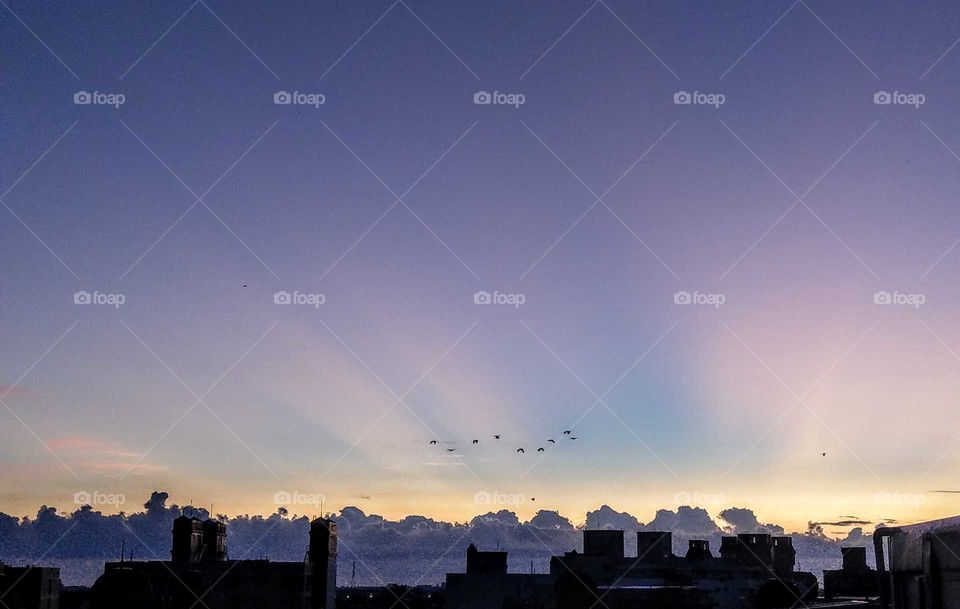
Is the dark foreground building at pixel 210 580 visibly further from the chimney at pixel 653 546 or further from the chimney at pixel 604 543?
the chimney at pixel 653 546

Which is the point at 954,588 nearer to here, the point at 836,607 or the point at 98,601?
the point at 836,607

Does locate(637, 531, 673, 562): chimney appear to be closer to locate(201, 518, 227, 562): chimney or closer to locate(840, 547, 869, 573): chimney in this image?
locate(840, 547, 869, 573): chimney

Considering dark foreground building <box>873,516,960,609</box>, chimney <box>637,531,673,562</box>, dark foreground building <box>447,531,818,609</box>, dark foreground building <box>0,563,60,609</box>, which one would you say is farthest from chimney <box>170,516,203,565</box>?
dark foreground building <box>873,516,960,609</box>

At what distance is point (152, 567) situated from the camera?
144ft

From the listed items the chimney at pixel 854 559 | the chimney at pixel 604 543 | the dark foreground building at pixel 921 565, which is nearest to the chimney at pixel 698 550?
the chimney at pixel 604 543

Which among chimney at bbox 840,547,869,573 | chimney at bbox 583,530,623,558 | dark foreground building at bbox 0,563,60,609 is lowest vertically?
dark foreground building at bbox 0,563,60,609

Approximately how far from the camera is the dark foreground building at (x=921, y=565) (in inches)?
382

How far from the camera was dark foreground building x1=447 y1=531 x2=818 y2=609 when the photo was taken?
148 ft

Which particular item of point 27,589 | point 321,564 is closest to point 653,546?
point 321,564

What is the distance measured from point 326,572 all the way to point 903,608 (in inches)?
1561

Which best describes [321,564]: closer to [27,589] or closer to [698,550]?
[27,589]

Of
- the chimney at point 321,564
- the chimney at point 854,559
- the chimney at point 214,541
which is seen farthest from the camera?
the chimney at point 854,559

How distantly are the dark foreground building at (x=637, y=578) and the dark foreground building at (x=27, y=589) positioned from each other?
21.0m

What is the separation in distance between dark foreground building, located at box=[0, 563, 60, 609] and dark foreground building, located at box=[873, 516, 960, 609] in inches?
1255
